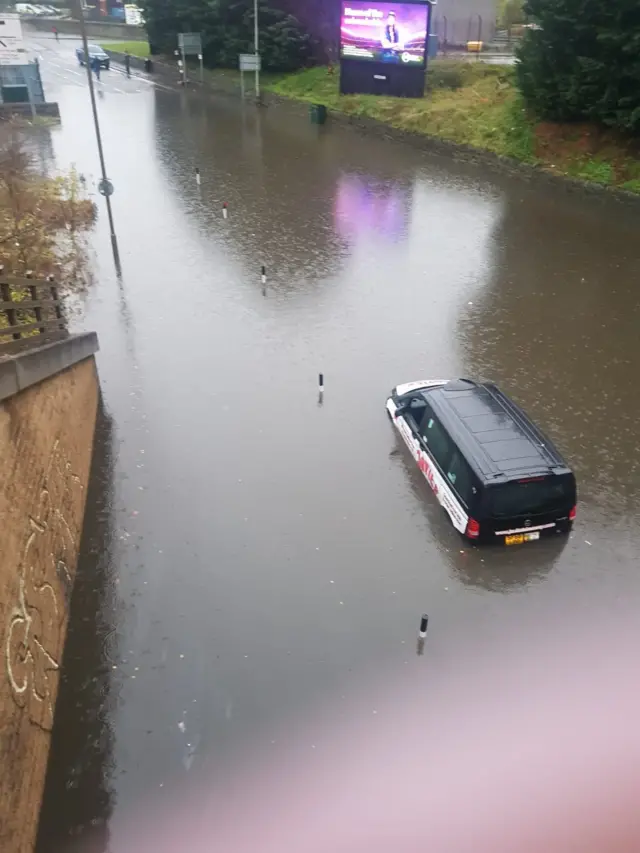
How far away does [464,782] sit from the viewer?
25.0ft

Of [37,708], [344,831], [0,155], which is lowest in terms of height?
[344,831]

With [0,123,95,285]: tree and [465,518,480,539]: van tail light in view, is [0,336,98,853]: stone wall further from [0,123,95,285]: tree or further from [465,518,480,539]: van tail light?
[0,123,95,285]: tree

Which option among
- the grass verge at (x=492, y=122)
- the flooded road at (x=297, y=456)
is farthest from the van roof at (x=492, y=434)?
the grass verge at (x=492, y=122)

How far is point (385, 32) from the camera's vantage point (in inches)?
1422

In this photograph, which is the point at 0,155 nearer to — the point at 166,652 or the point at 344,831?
the point at 166,652

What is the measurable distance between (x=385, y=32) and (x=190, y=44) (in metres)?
19.7

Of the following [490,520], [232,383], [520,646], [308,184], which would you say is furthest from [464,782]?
[308,184]

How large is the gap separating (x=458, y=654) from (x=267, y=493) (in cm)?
416

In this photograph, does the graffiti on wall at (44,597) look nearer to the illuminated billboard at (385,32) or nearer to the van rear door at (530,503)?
the van rear door at (530,503)

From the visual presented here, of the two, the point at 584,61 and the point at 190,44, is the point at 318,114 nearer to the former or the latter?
the point at 584,61

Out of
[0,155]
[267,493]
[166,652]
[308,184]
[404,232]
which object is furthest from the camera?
[308,184]

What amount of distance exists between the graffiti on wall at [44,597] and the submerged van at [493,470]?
18.6 ft

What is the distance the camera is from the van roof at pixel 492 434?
10.1 m

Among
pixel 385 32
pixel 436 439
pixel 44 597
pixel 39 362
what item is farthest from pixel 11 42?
pixel 44 597
